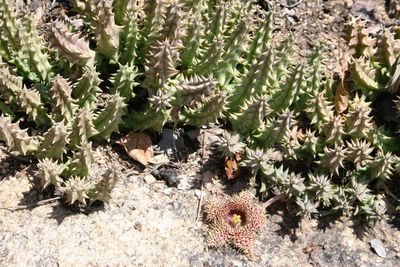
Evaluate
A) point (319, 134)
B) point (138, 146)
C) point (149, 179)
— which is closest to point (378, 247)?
point (319, 134)

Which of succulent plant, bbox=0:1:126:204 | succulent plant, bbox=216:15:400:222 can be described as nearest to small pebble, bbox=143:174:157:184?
succulent plant, bbox=0:1:126:204

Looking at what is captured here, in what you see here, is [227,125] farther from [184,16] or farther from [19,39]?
[19,39]

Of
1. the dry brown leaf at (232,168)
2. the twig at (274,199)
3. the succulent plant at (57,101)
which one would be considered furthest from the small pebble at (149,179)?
the twig at (274,199)

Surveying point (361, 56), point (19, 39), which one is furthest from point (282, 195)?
point (19, 39)

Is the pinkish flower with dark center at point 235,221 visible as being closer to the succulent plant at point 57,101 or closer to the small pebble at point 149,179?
the small pebble at point 149,179

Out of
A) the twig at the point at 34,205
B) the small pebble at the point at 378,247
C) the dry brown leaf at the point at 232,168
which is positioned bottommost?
the small pebble at the point at 378,247

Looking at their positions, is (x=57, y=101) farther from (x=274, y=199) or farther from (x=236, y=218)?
(x=274, y=199)
